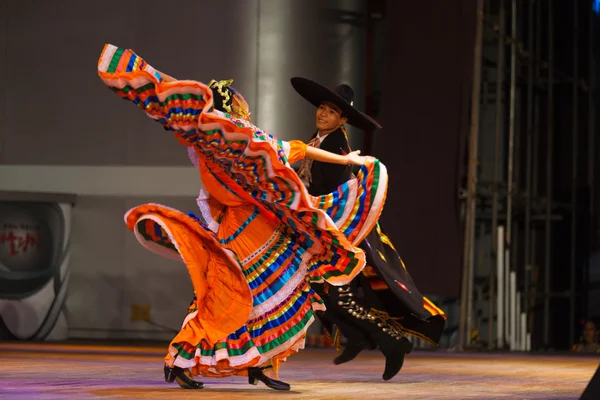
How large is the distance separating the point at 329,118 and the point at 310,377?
1.46 meters

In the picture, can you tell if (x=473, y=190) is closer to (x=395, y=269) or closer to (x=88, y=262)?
(x=88, y=262)

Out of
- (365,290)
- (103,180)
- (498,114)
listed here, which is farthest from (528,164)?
(365,290)

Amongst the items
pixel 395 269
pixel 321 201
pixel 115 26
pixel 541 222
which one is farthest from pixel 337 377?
pixel 541 222

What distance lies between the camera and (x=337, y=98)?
5.37 metres

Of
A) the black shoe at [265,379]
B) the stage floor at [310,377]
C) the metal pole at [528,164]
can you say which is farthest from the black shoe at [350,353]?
the metal pole at [528,164]

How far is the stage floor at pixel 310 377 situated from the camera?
4578 mm

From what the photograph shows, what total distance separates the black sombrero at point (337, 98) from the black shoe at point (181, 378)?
1511 mm

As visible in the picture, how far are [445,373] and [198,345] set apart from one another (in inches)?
95.9

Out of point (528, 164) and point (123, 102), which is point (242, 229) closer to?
point (123, 102)

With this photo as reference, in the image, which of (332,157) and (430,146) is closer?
(332,157)

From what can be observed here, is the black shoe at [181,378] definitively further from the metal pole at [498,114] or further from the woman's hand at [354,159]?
the metal pole at [498,114]

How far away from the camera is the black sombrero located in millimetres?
5352

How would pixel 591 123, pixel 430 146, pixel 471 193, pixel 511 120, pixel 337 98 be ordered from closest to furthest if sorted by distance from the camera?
pixel 337 98 < pixel 471 193 < pixel 430 146 < pixel 511 120 < pixel 591 123

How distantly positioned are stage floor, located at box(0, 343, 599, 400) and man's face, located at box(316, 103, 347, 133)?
126 centimetres
